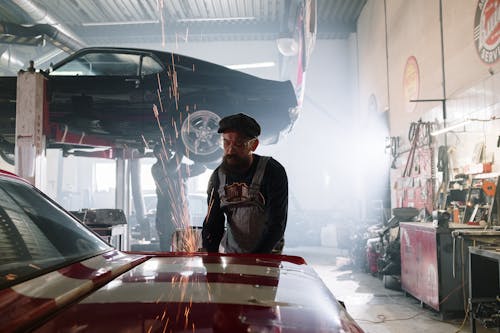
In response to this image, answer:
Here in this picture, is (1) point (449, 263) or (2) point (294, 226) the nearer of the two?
(1) point (449, 263)

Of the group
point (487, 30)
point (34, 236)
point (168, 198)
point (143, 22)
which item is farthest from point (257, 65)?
point (34, 236)

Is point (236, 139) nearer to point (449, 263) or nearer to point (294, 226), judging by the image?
point (449, 263)

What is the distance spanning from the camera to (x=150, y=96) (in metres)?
4.90

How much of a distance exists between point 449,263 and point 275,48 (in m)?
8.30

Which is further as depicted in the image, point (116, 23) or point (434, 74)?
point (116, 23)

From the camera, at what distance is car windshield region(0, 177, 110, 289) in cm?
90

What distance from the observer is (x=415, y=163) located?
20.4 feet

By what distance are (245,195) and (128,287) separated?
114cm

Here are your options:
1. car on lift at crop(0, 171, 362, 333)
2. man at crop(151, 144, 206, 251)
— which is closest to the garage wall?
man at crop(151, 144, 206, 251)

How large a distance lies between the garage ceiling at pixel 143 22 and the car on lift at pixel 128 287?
719 cm

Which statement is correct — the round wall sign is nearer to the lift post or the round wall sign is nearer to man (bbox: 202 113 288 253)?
man (bbox: 202 113 288 253)

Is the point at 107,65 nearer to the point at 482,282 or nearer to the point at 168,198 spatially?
the point at 168,198

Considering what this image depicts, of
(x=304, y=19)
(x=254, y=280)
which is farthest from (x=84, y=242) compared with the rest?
(x=304, y=19)

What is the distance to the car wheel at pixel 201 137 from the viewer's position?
4.67 m
